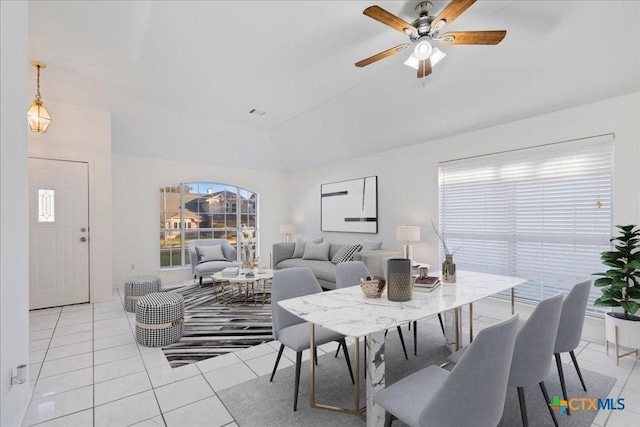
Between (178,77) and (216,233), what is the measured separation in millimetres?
3772

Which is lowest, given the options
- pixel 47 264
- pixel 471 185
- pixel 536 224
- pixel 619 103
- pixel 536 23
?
pixel 47 264

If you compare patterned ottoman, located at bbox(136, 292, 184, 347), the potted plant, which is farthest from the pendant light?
the potted plant

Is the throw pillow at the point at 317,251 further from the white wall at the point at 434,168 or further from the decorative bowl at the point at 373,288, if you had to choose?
the decorative bowl at the point at 373,288

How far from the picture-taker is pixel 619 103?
2.99m

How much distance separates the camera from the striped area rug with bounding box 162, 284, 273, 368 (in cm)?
291

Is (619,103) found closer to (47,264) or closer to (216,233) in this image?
(216,233)

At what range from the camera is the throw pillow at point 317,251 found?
5750 millimetres

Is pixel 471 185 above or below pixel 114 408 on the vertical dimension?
above

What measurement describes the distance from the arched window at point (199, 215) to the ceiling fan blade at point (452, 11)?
5.66 meters

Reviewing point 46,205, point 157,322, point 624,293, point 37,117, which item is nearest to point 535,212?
point 624,293

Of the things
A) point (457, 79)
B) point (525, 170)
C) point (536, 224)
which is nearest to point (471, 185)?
point (525, 170)

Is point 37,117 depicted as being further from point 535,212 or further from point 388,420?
point 535,212

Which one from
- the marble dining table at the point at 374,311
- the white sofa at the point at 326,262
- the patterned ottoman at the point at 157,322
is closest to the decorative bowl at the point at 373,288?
the marble dining table at the point at 374,311

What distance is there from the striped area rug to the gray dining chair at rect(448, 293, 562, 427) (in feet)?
7.59
